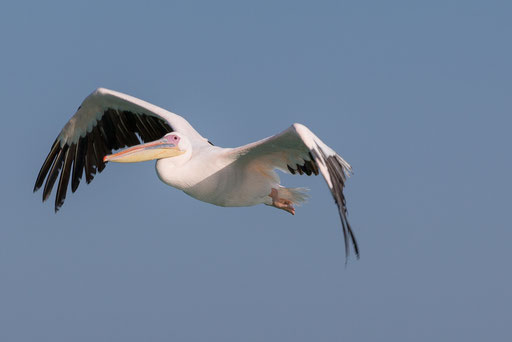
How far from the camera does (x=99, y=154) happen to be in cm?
1102

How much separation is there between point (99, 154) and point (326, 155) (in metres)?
4.36

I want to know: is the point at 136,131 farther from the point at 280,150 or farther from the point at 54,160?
the point at 280,150

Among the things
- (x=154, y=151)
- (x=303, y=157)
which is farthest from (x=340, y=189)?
(x=154, y=151)

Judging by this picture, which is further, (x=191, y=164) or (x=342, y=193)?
(x=191, y=164)

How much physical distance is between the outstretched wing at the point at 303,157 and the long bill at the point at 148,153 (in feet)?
2.43

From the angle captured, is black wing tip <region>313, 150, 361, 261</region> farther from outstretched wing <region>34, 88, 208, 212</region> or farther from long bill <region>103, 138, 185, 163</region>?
outstretched wing <region>34, 88, 208, 212</region>

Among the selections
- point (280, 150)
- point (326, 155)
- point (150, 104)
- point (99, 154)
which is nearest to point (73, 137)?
point (99, 154)

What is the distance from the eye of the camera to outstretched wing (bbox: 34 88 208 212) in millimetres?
10406

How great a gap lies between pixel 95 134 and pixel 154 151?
2.59 meters

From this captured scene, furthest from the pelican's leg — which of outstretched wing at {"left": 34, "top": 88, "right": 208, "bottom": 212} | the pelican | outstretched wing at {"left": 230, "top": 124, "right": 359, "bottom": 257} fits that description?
outstretched wing at {"left": 34, "top": 88, "right": 208, "bottom": 212}

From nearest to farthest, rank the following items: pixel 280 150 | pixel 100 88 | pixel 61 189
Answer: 1. pixel 280 150
2. pixel 100 88
3. pixel 61 189

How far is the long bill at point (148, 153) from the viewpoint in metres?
8.62

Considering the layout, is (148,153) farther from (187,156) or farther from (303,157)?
(303,157)

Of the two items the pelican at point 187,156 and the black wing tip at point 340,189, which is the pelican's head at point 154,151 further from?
the black wing tip at point 340,189
